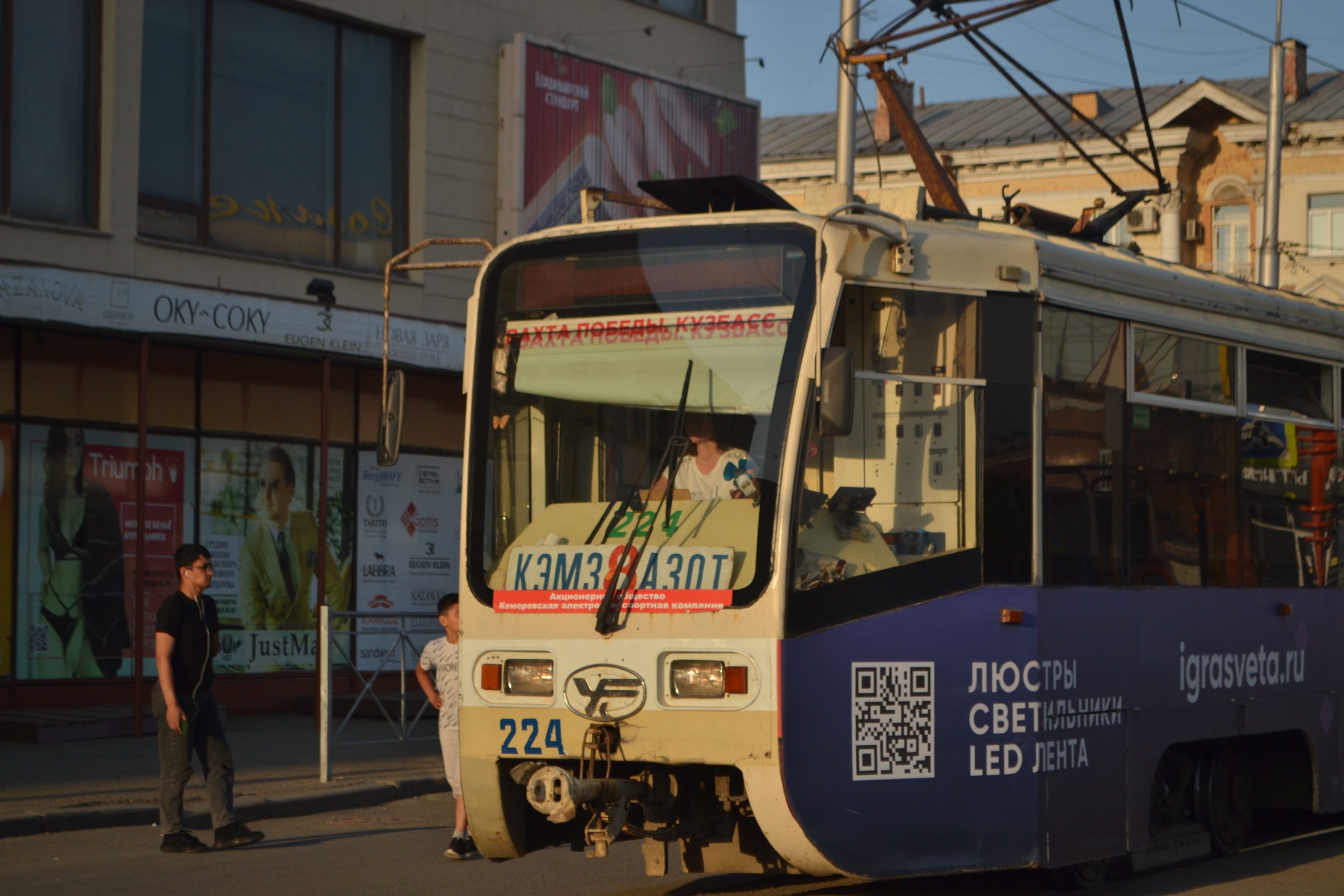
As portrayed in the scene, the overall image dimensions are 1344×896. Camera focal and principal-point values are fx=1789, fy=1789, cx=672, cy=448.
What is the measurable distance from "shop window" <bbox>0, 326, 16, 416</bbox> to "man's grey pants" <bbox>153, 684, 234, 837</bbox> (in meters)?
6.88

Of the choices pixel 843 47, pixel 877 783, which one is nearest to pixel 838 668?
pixel 877 783

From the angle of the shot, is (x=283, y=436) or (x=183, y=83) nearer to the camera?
(x=183, y=83)

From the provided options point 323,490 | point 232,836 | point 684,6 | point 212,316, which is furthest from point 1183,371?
point 684,6

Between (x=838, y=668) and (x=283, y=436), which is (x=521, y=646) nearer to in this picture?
(x=838, y=668)

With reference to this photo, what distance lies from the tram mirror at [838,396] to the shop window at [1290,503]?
3.22 metres

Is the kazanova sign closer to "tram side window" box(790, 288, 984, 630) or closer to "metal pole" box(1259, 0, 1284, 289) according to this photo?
"tram side window" box(790, 288, 984, 630)

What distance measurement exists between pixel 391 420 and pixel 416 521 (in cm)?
1232

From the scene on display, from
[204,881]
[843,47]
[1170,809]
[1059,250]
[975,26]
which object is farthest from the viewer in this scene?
[843,47]

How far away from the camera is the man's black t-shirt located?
1025 centimetres

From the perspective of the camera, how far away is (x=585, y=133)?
2084cm

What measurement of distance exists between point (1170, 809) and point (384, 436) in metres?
4.22

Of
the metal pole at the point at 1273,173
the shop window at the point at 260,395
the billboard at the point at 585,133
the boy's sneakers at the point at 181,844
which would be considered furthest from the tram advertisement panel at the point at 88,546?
the metal pole at the point at 1273,173

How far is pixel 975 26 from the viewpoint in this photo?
36.9 feet

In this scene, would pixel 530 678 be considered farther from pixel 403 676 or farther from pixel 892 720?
pixel 403 676
